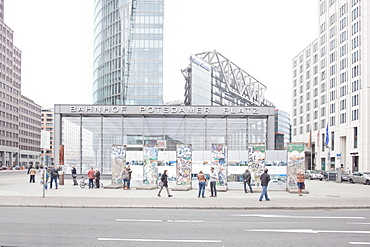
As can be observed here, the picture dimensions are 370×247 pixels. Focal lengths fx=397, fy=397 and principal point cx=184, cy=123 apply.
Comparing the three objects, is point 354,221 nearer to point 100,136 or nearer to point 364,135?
point 100,136

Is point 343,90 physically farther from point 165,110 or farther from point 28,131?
point 28,131


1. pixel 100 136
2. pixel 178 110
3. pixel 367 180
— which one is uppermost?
pixel 178 110

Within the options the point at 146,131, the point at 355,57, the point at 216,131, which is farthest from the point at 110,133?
the point at 355,57

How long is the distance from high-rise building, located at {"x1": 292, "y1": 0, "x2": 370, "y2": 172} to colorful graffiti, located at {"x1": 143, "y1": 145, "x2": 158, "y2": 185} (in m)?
38.3

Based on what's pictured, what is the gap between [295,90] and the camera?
11012 cm

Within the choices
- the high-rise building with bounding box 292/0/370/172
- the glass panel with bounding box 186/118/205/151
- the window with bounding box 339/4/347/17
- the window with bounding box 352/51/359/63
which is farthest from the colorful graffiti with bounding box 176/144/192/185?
the window with bounding box 339/4/347/17

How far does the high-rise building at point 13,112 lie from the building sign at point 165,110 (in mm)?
86472

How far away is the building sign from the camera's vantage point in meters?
39.7

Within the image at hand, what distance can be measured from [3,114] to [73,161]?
8860 centimetres

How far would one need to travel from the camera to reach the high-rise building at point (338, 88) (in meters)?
71.2

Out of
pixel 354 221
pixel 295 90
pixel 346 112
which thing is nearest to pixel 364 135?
pixel 346 112

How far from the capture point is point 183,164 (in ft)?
93.0

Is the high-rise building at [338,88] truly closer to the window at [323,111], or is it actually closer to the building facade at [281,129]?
the window at [323,111]

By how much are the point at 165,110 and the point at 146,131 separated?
4.71 metres
